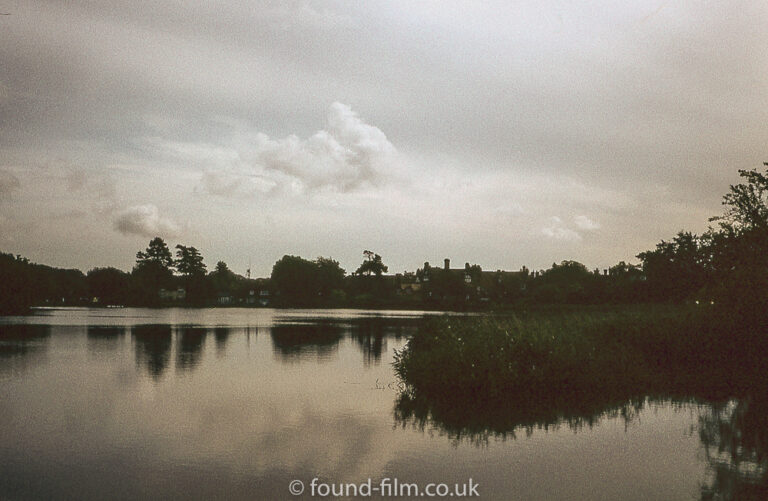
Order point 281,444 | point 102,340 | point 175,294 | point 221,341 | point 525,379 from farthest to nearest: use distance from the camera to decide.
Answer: point 175,294
point 221,341
point 102,340
point 525,379
point 281,444

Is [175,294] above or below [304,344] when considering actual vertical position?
above

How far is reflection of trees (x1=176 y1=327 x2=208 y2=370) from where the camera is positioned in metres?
28.8

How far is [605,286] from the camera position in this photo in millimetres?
81312

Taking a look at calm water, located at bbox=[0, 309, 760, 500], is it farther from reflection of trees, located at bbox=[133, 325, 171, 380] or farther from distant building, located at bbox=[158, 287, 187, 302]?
distant building, located at bbox=[158, 287, 187, 302]

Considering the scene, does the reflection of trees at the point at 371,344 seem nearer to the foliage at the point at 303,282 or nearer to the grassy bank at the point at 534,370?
the grassy bank at the point at 534,370

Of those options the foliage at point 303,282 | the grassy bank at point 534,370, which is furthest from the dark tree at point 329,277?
the grassy bank at point 534,370

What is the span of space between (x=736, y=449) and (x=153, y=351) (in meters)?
29.1

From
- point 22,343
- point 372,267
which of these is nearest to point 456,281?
point 372,267

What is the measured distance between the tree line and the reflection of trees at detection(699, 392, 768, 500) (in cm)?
1188

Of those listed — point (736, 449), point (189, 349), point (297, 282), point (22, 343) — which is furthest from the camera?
point (297, 282)

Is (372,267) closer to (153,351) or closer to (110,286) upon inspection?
(110,286)

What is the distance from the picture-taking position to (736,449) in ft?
43.4

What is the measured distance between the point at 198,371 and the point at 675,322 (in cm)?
2234

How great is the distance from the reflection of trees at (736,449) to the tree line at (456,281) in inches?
468
